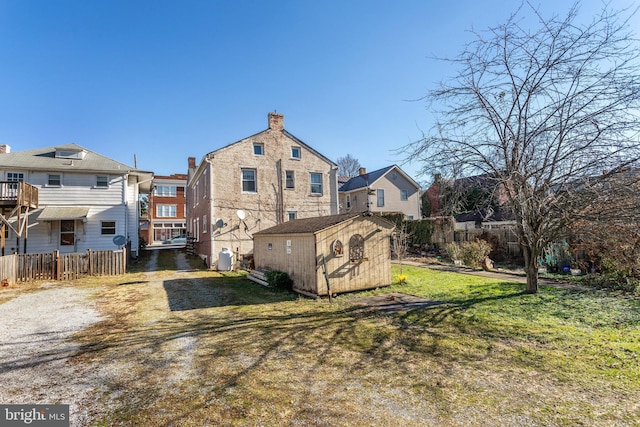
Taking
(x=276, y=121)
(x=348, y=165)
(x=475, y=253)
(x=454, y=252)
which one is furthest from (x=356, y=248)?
(x=348, y=165)

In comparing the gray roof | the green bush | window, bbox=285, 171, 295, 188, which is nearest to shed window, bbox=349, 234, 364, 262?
the green bush

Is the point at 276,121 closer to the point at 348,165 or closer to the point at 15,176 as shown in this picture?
the point at 15,176

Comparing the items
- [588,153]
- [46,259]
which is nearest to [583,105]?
[588,153]

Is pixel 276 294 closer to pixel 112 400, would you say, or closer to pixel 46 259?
pixel 112 400

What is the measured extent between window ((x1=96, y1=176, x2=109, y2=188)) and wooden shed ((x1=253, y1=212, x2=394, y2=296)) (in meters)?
13.0

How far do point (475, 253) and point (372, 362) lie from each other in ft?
42.7

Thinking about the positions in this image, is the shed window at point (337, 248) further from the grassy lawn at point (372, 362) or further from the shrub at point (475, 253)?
the shrub at point (475, 253)

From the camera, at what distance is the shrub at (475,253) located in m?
15.6

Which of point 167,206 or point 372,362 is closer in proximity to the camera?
point 372,362

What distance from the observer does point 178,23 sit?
11.3 meters

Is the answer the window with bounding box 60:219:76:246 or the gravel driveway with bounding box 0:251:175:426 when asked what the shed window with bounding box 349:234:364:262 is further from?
the window with bounding box 60:219:76:246

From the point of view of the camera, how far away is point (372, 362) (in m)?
4.88

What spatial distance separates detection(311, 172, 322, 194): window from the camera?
20203mm

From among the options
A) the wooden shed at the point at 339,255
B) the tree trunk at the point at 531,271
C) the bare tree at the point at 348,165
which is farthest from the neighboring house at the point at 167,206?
the tree trunk at the point at 531,271
